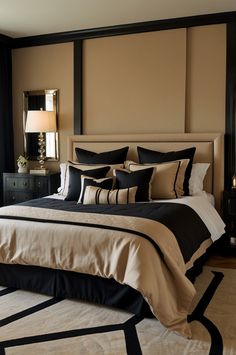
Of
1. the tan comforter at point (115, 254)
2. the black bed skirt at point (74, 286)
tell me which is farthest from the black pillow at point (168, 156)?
the black bed skirt at point (74, 286)

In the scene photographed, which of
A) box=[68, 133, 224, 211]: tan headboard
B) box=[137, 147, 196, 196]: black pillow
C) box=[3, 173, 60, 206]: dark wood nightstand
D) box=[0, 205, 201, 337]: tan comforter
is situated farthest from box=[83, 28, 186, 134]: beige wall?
box=[0, 205, 201, 337]: tan comforter

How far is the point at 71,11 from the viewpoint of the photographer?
4.36 m

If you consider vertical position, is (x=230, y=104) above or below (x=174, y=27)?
below

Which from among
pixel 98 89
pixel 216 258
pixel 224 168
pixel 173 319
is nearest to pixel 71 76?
pixel 98 89

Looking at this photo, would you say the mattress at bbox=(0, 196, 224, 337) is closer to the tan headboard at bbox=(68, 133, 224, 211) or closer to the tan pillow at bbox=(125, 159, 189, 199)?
the tan pillow at bbox=(125, 159, 189, 199)

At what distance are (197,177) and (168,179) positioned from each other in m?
0.43

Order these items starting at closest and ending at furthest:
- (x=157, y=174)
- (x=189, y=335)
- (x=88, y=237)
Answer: (x=189, y=335) < (x=88, y=237) < (x=157, y=174)

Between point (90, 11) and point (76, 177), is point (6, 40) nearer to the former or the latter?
point (90, 11)

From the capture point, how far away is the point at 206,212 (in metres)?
3.85

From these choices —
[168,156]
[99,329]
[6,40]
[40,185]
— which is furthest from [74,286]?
[6,40]

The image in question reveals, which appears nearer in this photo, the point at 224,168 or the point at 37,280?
the point at 37,280

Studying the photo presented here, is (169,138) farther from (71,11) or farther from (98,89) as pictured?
(71,11)

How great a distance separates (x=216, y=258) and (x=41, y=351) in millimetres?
2487

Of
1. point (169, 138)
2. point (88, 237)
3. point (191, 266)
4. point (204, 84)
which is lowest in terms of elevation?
point (191, 266)
